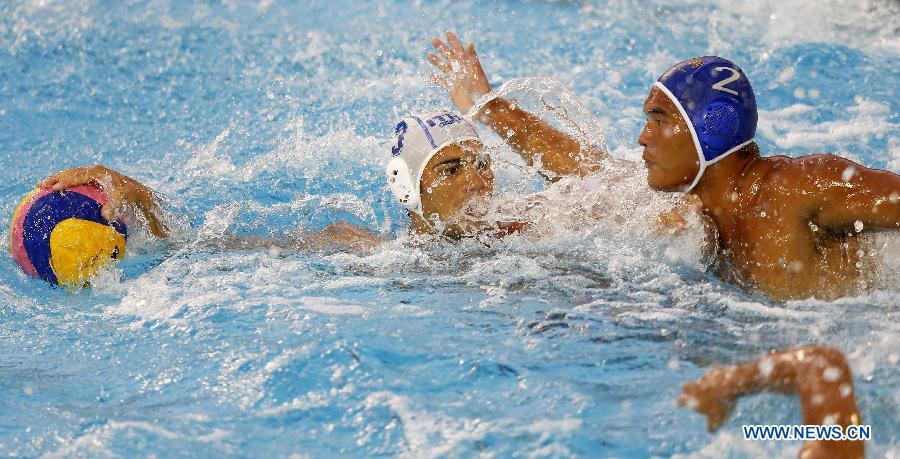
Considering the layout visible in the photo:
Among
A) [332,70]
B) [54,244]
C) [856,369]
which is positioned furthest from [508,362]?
[332,70]

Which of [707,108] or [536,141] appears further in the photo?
[536,141]

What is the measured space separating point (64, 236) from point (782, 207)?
2.65 m

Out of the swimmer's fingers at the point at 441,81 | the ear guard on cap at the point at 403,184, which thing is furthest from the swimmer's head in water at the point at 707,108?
the swimmer's fingers at the point at 441,81

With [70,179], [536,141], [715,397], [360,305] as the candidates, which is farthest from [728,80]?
[70,179]

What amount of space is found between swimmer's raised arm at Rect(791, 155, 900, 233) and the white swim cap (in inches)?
55.5

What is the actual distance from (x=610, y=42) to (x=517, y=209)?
337 centimetres

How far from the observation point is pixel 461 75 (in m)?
4.47

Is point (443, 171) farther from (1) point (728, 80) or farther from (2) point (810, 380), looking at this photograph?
(2) point (810, 380)

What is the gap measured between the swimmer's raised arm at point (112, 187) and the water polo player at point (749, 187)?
2.03m

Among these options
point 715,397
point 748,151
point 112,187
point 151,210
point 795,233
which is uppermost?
point 112,187

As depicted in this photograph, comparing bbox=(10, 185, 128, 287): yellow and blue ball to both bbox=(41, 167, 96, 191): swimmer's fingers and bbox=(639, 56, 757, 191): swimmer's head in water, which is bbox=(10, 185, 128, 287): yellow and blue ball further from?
bbox=(639, 56, 757, 191): swimmer's head in water

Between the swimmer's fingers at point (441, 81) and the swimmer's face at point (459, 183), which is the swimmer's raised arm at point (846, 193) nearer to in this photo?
the swimmer's face at point (459, 183)

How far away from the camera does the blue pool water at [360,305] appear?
289 centimetres

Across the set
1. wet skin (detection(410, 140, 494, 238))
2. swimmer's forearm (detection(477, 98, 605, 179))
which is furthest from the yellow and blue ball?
swimmer's forearm (detection(477, 98, 605, 179))
